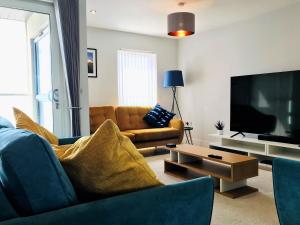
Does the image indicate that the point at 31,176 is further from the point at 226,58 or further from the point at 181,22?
the point at 226,58

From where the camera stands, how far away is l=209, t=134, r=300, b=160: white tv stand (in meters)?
3.70

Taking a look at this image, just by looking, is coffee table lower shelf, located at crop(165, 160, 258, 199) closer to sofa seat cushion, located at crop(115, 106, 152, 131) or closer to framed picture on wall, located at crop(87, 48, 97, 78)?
sofa seat cushion, located at crop(115, 106, 152, 131)

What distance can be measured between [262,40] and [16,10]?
3.75 m

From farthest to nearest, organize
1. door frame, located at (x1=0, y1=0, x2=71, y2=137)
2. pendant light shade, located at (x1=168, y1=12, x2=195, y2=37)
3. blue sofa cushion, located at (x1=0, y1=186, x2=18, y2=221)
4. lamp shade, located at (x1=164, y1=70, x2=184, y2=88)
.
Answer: lamp shade, located at (x1=164, y1=70, x2=184, y2=88) < pendant light shade, located at (x1=168, y1=12, x2=195, y2=37) < door frame, located at (x1=0, y1=0, x2=71, y2=137) < blue sofa cushion, located at (x1=0, y1=186, x2=18, y2=221)

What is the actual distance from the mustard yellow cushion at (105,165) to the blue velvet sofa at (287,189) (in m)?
1.01

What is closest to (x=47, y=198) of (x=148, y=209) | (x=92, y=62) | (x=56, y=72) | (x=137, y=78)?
(x=148, y=209)

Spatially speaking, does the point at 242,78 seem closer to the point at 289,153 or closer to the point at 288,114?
the point at 288,114

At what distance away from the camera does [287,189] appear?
1.65 metres

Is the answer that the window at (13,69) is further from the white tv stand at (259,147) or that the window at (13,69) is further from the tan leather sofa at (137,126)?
the white tv stand at (259,147)

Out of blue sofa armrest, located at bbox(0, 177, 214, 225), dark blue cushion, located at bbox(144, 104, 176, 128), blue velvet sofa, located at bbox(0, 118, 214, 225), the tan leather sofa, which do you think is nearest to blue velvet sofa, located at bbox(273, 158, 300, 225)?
blue sofa armrest, located at bbox(0, 177, 214, 225)

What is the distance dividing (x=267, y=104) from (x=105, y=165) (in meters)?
3.70

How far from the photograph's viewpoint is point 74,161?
1.05m

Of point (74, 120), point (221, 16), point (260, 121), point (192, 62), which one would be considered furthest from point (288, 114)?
point (74, 120)

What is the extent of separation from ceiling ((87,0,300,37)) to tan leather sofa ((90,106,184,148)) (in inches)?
63.2
